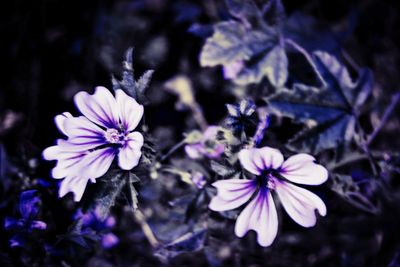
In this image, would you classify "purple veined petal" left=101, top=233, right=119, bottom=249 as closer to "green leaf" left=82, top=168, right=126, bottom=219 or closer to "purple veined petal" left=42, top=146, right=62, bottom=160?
"green leaf" left=82, top=168, right=126, bottom=219

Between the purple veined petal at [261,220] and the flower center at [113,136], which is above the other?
the flower center at [113,136]

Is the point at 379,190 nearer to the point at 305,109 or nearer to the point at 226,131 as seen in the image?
the point at 305,109

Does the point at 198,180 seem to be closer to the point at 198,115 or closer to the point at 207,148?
the point at 207,148

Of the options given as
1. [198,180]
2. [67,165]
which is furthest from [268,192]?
[67,165]

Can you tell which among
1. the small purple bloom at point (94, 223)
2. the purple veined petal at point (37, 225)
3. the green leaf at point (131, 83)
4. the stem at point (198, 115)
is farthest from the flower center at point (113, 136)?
the stem at point (198, 115)

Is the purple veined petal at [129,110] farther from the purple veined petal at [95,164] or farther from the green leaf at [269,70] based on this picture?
the green leaf at [269,70]
